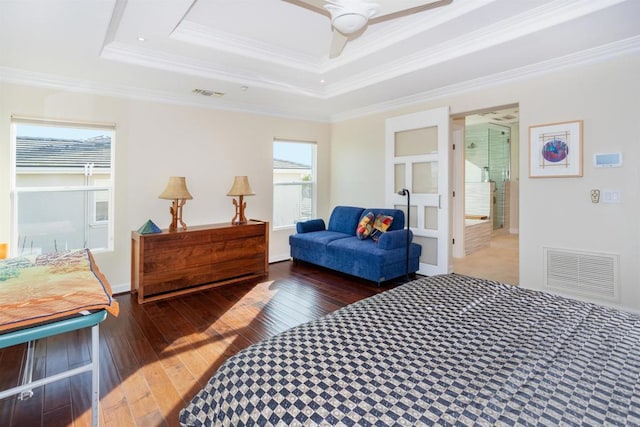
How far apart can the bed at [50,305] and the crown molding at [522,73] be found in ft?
13.7

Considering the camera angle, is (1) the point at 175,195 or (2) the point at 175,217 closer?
(1) the point at 175,195

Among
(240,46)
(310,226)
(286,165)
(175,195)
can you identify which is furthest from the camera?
(286,165)

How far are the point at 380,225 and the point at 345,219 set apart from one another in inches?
33.8

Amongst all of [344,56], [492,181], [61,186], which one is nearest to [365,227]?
[344,56]

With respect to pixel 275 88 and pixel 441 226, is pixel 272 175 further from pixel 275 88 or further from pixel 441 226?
pixel 441 226

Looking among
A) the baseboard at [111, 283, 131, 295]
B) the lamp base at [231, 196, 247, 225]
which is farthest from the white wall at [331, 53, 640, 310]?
the baseboard at [111, 283, 131, 295]

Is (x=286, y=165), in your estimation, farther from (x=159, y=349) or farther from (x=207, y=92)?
(x=159, y=349)

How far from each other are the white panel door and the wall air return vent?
1.17 meters

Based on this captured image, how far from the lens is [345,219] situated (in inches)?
211

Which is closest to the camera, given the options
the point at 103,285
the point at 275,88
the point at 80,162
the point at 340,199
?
the point at 103,285

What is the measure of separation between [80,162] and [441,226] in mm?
4477

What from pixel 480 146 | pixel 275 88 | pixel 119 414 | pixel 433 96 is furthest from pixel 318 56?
pixel 480 146

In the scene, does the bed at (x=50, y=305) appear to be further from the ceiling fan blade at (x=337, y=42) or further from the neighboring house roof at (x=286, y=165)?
the neighboring house roof at (x=286, y=165)

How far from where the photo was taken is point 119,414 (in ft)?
6.26
